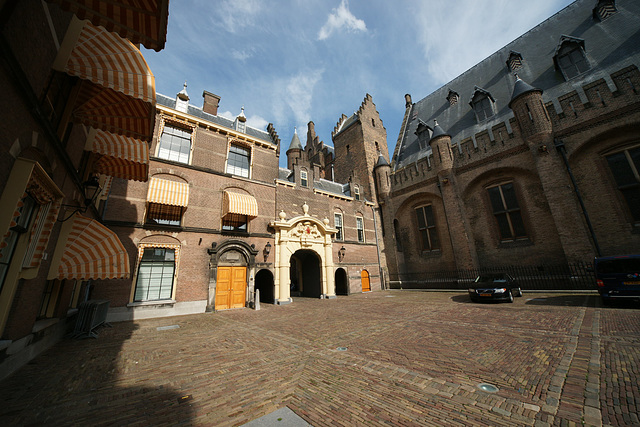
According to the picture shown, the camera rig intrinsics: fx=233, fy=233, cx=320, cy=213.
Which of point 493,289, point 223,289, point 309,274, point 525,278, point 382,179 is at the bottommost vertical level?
point 493,289

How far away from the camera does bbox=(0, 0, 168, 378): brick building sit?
315 centimetres

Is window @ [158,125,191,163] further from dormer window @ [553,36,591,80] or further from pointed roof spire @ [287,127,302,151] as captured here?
dormer window @ [553,36,591,80]

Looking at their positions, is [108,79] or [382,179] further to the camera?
[382,179]

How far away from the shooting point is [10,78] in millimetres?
3092

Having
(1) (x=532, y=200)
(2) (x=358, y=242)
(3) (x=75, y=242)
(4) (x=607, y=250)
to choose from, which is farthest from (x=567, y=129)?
(3) (x=75, y=242)

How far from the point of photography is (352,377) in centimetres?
385

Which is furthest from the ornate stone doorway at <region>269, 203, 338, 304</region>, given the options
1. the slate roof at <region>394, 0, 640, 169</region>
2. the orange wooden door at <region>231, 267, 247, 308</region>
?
the slate roof at <region>394, 0, 640, 169</region>


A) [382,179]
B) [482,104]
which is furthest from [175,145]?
[482,104]

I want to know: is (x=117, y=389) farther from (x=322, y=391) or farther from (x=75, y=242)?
(x=75, y=242)

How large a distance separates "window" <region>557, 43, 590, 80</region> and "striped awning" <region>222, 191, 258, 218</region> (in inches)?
929

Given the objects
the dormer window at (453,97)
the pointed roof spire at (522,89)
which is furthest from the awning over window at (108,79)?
the dormer window at (453,97)

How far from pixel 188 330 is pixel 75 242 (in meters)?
4.04

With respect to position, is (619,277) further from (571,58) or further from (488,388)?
(571,58)

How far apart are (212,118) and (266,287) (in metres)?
11.7
